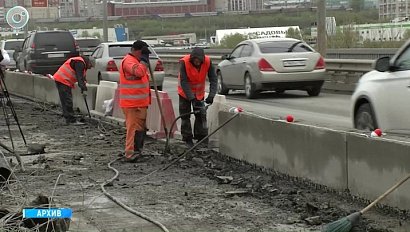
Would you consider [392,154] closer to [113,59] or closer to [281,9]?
[113,59]

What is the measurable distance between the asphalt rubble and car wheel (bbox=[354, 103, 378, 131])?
144cm

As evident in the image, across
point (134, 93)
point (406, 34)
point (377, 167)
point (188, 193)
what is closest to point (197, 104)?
point (134, 93)

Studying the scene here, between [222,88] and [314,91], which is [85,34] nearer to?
[222,88]

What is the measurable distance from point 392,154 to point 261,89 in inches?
482

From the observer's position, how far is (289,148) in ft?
25.8

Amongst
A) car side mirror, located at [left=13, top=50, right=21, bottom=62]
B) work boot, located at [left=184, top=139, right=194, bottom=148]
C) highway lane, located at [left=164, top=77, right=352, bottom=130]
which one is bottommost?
highway lane, located at [left=164, top=77, right=352, bottom=130]

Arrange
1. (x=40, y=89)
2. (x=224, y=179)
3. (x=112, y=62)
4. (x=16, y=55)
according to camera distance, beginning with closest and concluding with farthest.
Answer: (x=224, y=179) → (x=112, y=62) → (x=40, y=89) → (x=16, y=55)

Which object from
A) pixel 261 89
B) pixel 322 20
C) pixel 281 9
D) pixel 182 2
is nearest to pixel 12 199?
pixel 261 89

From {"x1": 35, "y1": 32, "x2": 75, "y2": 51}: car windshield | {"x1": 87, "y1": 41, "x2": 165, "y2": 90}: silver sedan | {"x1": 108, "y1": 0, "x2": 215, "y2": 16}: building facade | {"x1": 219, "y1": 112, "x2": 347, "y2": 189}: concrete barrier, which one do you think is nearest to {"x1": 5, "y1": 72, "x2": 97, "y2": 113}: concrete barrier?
{"x1": 87, "y1": 41, "x2": 165, "y2": 90}: silver sedan

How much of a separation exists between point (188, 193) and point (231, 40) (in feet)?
139

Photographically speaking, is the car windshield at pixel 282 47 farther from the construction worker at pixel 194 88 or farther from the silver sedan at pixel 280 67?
the construction worker at pixel 194 88

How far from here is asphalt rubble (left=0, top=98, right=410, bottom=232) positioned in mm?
6211

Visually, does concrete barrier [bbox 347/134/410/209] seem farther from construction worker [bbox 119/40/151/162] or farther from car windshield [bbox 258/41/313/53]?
car windshield [bbox 258/41/313/53]

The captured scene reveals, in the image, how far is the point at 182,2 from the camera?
209ft
